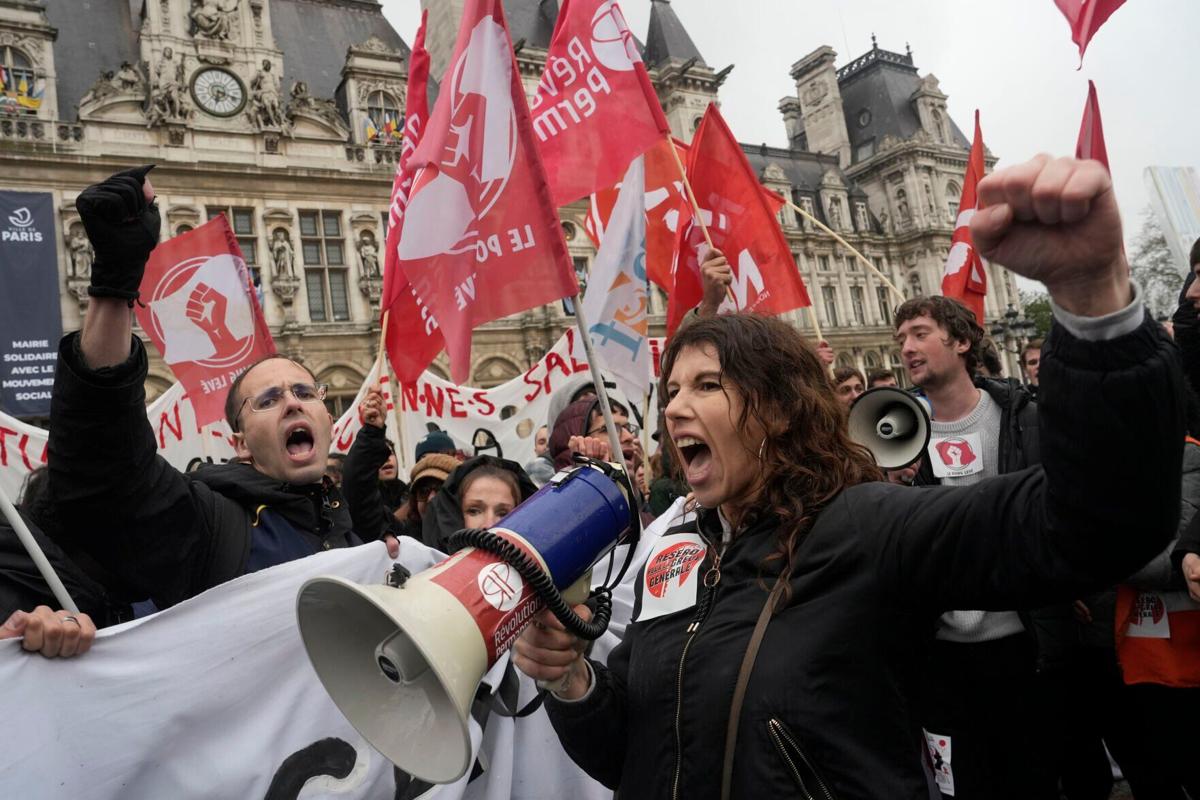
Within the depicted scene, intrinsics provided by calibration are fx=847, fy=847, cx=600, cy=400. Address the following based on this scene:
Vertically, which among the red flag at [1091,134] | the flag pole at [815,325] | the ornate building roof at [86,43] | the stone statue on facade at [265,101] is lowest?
the flag pole at [815,325]

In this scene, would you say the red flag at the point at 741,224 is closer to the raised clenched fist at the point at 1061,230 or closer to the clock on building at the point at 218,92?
the raised clenched fist at the point at 1061,230

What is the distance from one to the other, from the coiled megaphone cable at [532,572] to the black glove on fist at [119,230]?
107 cm

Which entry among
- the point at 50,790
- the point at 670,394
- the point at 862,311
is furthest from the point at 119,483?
the point at 862,311

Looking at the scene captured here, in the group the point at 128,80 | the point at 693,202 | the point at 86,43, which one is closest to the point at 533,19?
the point at 86,43

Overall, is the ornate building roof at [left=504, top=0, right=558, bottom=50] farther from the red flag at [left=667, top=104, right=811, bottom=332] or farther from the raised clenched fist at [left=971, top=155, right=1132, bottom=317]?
the raised clenched fist at [left=971, top=155, right=1132, bottom=317]

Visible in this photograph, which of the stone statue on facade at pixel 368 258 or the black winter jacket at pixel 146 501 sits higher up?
the stone statue on facade at pixel 368 258

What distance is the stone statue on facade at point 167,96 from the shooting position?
1864 cm

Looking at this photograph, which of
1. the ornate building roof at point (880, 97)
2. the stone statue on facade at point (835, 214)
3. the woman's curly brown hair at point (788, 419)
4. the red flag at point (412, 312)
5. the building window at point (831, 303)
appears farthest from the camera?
the ornate building roof at point (880, 97)

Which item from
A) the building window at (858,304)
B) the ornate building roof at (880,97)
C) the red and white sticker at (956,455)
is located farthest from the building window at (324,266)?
the ornate building roof at (880,97)

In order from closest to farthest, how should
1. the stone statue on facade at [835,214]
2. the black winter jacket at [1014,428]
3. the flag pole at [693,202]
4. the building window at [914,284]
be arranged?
1. the black winter jacket at [1014,428]
2. the flag pole at [693,202]
3. the building window at [914,284]
4. the stone statue on facade at [835,214]

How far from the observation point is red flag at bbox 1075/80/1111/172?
252 cm

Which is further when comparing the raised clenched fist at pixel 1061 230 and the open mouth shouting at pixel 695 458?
the open mouth shouting at pixel 695 458

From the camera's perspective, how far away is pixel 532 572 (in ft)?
4.99

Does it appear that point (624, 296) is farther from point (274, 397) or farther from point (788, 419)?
point (788, 419)
